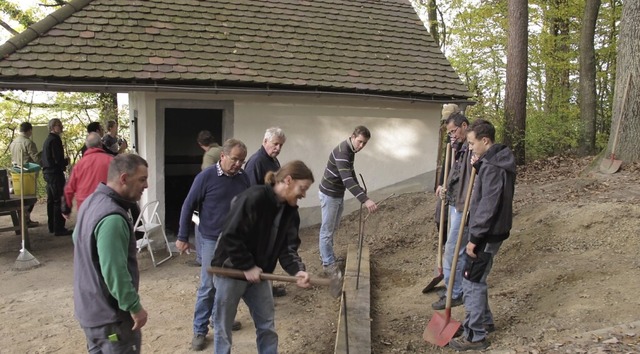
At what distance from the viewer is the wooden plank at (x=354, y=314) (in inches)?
155

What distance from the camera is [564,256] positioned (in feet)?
18.4

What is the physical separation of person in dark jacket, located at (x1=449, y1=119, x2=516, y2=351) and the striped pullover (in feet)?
5.67

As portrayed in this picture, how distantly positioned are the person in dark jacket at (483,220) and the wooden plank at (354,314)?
2.52 ft

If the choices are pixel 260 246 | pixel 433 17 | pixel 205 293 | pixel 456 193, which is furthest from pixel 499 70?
pixel 260 246

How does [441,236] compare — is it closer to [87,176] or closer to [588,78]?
[87,176]

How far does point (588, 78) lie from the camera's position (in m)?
13.7

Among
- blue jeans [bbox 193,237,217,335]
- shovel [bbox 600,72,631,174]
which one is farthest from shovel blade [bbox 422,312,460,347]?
shovel [bbox 600,72,631,174]

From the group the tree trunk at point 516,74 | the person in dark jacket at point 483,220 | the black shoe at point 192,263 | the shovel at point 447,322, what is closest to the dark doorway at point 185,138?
the black shoe at point 192,263

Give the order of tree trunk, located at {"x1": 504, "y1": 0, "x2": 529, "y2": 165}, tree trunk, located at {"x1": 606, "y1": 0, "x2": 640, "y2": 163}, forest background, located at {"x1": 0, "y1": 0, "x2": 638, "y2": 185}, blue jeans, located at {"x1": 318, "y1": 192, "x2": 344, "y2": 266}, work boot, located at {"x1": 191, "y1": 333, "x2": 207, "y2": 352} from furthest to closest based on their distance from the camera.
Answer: forest background, located at {"x1": 0, "y1": 0, "x2": 638, "y2": 185}, tree trunk, located at {"x1": 504, "y1": 0, "x2": 529, "y2": 165}, tree trunk, located at {"x1": 606, "y1": 0, "x2": 640, "y2": 163}, blue jeans, located at {"x1": 318, "y1": 192, "x2": 344, "y2": 266}, work boot, located at {"x1": 191, "y1": 333, "x2": 207, "y2": 352}

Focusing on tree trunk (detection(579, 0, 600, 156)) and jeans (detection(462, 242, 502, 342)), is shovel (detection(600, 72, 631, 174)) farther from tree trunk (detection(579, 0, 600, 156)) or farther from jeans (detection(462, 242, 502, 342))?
jeans (detection(462, 242, 502, 342))

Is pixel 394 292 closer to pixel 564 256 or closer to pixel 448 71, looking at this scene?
pixel 564 256

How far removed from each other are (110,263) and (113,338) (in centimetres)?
45

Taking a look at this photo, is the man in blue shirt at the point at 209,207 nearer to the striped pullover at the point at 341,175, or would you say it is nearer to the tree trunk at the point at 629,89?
the striped pullover at the point at 341,175

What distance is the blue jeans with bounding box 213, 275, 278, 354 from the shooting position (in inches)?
128
